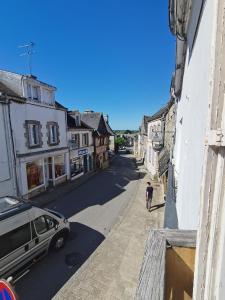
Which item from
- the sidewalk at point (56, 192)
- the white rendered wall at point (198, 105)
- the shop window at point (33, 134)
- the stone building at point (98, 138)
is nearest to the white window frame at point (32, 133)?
the shop window at point (33, 134)

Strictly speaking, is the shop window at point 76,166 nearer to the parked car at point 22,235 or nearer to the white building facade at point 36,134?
the white building facade at point 36,134

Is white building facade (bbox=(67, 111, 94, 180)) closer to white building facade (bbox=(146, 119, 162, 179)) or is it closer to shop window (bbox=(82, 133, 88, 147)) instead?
shop window (bbox=(82, 133, 88, 147))

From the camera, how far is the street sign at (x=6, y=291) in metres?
2.66

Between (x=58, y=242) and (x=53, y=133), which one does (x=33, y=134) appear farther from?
(x=58, y=242)

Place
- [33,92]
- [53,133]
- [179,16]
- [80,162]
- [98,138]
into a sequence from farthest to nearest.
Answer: [98,138]
[80,162]
[53,133]
[33,92]
[179,16]

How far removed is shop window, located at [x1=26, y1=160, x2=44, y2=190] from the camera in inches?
577

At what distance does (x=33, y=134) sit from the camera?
49.0 feet

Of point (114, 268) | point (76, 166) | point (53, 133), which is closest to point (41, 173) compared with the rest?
point (53, 133)

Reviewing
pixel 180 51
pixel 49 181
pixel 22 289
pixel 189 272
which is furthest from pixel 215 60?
pixel 49 181

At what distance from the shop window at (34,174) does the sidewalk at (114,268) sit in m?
7.49

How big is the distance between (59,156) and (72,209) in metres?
6.66

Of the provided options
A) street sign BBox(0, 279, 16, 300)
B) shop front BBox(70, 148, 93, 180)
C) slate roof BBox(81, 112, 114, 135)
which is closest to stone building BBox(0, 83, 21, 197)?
shop front BBox(70, 148, 93, 180)

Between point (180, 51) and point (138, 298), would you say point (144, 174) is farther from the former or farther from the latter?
point (138, 298)

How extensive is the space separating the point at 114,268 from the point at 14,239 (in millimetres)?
3595
